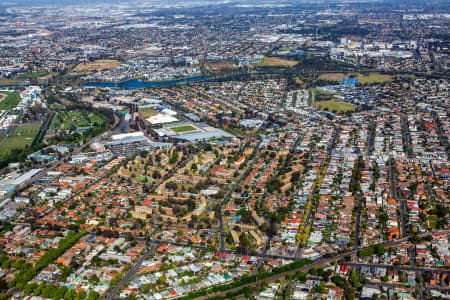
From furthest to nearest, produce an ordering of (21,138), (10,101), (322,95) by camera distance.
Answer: (10,101) < (322,95) < (21,138)

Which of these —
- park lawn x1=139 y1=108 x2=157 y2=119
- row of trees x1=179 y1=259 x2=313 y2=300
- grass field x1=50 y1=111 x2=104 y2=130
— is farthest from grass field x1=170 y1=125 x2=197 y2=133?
row of trees x1=179 y1=259 x2=313 y2=300

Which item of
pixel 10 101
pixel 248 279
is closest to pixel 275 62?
pixel 10 101

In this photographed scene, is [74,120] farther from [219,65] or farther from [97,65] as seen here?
[219,65]

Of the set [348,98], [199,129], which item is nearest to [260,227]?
[199,129]

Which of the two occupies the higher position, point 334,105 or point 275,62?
point 275,62

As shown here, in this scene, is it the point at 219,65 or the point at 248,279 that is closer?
the point at 248,279

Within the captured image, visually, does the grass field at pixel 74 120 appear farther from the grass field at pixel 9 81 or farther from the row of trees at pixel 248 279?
the row of trees at pixel 248 279

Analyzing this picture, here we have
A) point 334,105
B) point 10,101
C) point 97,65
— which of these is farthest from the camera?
point 97,65

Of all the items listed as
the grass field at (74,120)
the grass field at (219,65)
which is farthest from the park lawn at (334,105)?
the grass field at (219,65)
